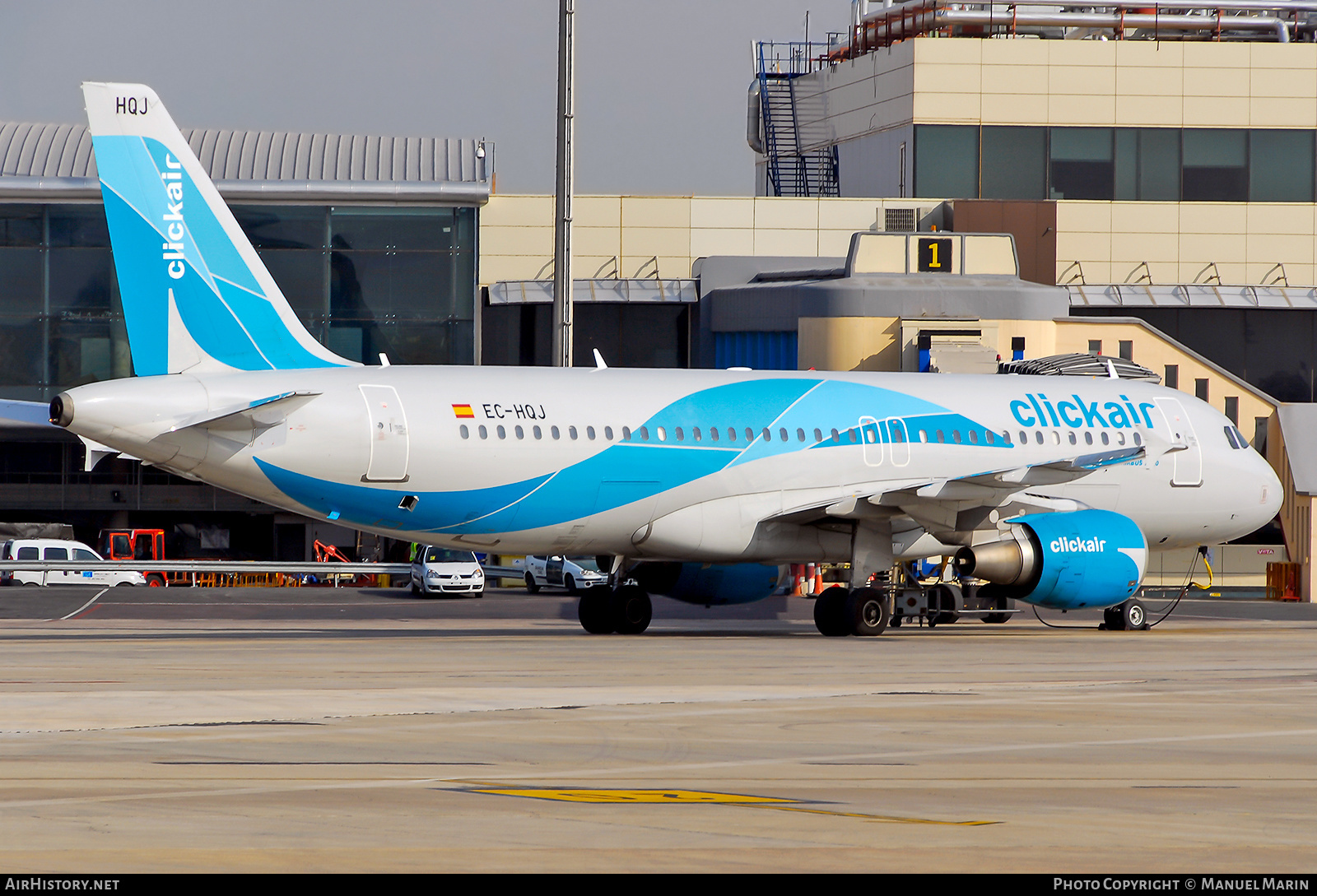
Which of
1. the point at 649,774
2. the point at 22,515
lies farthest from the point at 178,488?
the point at 649,774

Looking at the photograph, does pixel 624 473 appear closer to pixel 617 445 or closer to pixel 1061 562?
pixel 617 445

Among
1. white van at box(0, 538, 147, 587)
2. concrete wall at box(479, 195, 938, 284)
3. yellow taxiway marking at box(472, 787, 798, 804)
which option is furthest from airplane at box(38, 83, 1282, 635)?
concrete wall at box(479, 195, 938, 284)

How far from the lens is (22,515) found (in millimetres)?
54375

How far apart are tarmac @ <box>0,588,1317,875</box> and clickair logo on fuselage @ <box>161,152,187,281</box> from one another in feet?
17.7

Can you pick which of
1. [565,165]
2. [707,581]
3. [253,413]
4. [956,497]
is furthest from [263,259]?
[956,497]

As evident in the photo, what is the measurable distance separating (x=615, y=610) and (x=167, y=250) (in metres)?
8.72

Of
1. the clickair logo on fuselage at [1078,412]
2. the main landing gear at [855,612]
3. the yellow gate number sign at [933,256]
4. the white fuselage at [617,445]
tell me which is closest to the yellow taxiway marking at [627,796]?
the white fuselage at [617,445]

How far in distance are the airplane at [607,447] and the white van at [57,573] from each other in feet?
81.9

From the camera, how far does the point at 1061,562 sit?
83.9ft

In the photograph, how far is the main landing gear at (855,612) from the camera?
84.9 feet

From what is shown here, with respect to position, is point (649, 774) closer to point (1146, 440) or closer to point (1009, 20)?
point (1146, 440)

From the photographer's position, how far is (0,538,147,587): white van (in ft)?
153

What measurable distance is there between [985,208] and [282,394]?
36908mm
